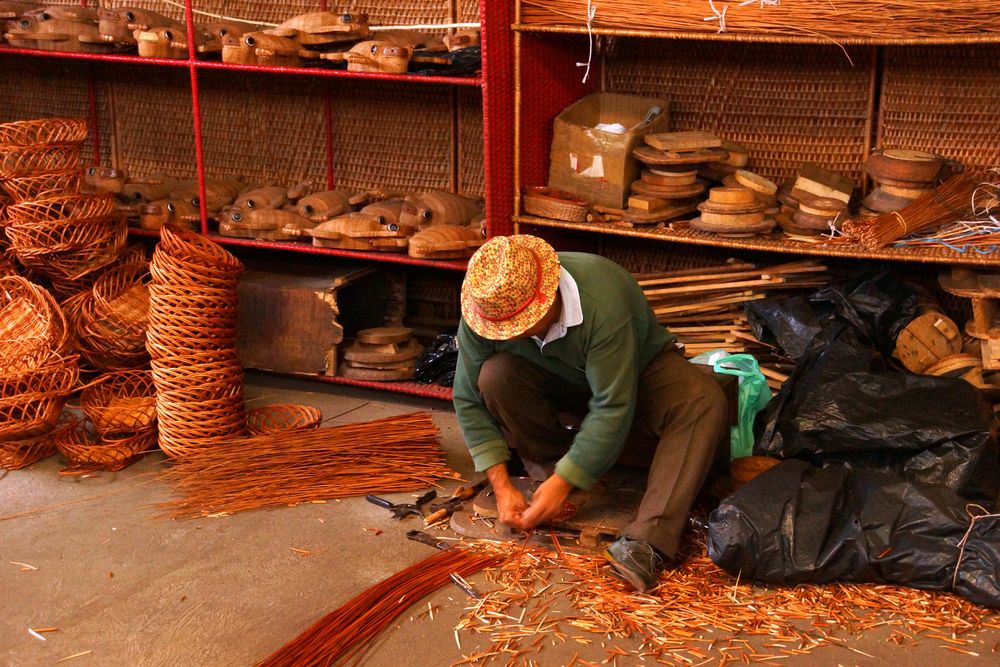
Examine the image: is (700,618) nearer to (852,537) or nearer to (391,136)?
(852,537)

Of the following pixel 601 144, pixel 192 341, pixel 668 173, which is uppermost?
pixel 601 144

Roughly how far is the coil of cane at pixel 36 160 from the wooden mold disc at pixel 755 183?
2.82m

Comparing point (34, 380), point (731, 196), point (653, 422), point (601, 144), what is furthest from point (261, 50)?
point (653, 422)

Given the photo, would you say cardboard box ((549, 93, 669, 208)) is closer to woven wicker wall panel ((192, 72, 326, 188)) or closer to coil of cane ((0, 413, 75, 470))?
woven wicker wall panel ((192, 72, 326, 188))

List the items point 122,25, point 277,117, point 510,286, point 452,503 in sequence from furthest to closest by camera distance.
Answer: point 277,117 < point 122,25 < point 452,503 < point 510,286

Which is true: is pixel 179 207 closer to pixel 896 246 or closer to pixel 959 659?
pixel 896 246

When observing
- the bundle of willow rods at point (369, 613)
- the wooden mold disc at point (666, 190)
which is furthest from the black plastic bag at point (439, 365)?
the bundle of willow rods at point (369, 613)

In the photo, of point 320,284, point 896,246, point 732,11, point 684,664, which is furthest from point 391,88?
point 684,664

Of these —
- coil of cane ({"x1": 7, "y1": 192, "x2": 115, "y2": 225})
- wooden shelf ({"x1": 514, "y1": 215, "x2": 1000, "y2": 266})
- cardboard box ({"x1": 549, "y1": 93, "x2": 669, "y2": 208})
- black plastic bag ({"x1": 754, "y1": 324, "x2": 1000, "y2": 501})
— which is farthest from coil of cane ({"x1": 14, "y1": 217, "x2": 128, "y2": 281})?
black plastic bag ({"x1": 754, "y1": 324, "x2": 1000, "y2": 501})

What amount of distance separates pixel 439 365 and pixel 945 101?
2.38m

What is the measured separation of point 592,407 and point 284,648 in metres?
1.12

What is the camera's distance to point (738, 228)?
14.3ft

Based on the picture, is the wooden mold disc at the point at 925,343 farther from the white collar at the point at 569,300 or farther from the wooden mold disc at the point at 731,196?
the white collar at the point at 569,300

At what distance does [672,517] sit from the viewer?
339 cm
